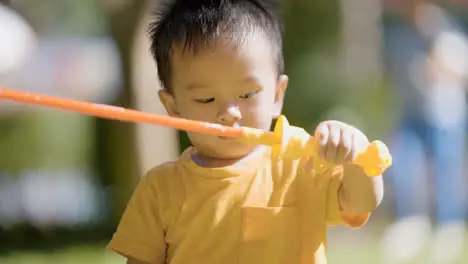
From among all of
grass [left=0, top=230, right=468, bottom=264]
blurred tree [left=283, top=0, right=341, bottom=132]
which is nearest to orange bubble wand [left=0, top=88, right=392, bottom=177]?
grass [left=0, top=230, right=468, bottom=264]

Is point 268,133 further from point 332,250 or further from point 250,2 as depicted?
point 332,250

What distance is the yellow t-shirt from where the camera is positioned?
0.83m

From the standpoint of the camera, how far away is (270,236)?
0.83 meters

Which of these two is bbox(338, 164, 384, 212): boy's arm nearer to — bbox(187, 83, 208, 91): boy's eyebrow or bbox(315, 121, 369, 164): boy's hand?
bbox(315, 121, 369, 164): boy's hand

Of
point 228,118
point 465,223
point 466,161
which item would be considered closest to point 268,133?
point 228,118

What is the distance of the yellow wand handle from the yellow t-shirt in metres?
0.06

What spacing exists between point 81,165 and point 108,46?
0.45 metres

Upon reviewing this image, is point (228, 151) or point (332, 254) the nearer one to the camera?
point (228, 151)

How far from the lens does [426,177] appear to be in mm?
2750

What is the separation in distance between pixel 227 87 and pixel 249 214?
128mm

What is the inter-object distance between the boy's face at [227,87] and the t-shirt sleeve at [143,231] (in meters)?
0.08

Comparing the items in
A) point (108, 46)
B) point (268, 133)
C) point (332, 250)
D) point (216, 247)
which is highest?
point (108, 46)

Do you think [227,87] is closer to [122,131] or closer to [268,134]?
[268,134]

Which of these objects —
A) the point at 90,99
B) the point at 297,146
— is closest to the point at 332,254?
the point at 90,99
